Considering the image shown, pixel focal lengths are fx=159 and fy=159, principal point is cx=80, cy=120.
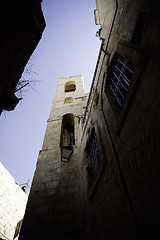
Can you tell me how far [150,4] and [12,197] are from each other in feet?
41.8

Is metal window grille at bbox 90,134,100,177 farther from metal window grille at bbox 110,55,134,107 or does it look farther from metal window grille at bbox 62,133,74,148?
metal window grille at bbox 62,133,74,148

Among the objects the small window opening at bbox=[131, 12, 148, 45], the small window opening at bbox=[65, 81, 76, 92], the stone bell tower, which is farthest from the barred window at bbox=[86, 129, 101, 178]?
the small window opening at bbox=[65, 81, 76, 92]

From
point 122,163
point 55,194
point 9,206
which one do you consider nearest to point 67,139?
point 55,194

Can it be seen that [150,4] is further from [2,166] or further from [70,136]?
[2,166]

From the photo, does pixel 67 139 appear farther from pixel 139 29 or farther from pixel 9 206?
pixel 9 206

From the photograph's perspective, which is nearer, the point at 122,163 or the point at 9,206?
the point at 122,163

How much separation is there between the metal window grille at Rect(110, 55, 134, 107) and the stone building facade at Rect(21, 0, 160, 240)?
21 millimetres

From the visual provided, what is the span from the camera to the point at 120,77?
12.0 ft

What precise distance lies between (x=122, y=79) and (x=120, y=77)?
0.32ft

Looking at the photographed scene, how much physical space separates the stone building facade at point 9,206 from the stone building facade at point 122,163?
595 cm

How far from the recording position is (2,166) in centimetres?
1044

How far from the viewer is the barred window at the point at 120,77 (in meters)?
3.31

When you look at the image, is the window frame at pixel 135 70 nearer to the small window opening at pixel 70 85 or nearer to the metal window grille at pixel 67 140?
the metal window grille at pixel 67 140

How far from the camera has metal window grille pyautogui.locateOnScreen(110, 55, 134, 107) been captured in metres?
A: 3.29
